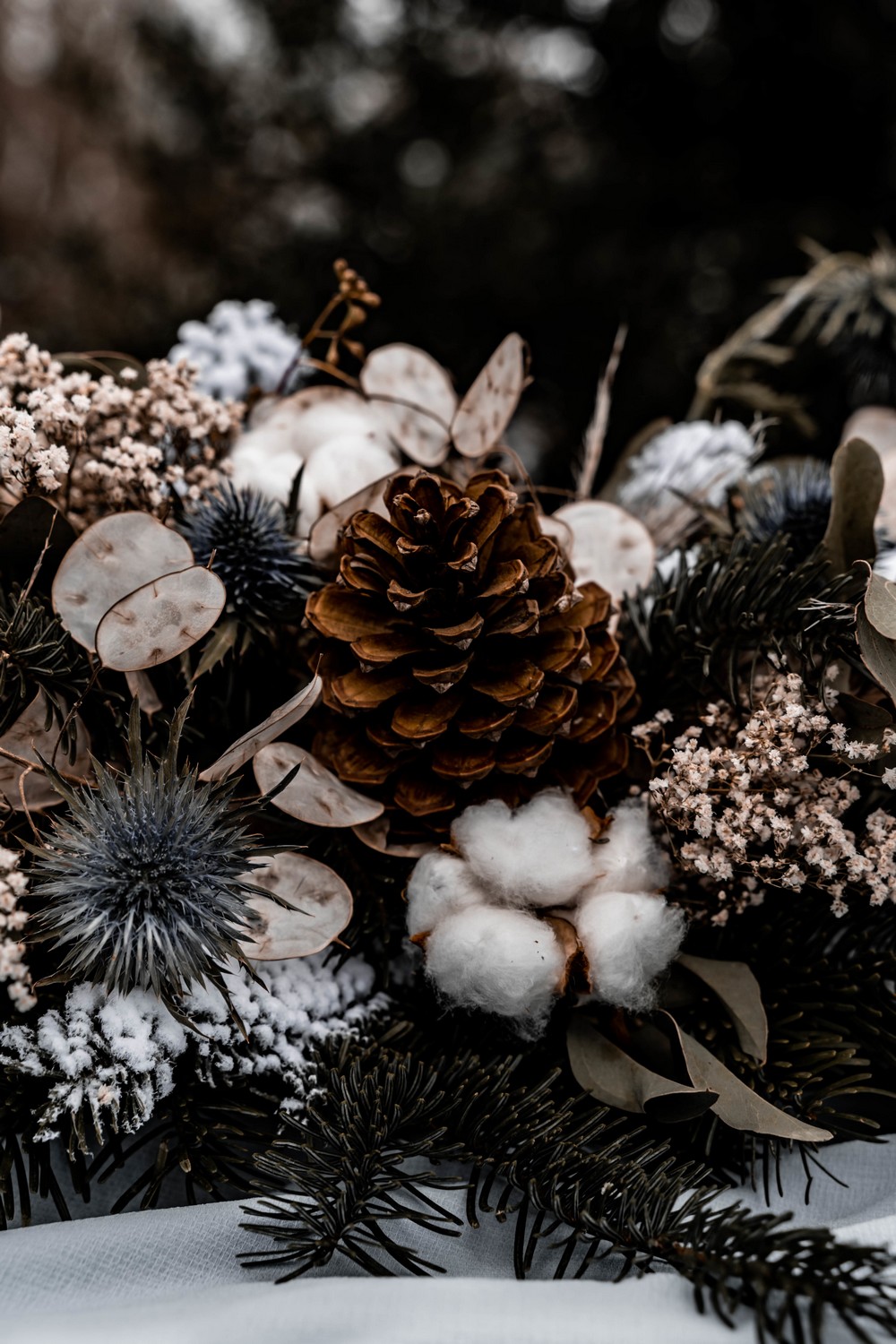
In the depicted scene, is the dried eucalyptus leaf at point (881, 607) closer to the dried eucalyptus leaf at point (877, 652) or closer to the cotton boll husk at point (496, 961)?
the dried eucalyptus leaf at point (877, 652)

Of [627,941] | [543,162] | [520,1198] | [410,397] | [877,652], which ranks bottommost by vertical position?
[520,1198]

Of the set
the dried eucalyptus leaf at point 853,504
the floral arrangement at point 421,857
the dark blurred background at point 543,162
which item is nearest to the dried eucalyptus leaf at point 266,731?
the floral arrangement at point 421,857

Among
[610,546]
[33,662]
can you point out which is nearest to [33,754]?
[33,662]

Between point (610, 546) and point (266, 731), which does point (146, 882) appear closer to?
point (266, 731)

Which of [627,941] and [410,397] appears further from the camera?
[410,397]

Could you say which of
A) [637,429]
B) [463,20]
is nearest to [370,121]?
[463,20]

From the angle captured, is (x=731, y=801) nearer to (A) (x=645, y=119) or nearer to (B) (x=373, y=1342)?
(B) (x=373, y=1342)

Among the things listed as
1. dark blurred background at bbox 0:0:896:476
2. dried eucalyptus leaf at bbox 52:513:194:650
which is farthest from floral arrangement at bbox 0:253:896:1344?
dark blurred background at bbox 0:0:896:476

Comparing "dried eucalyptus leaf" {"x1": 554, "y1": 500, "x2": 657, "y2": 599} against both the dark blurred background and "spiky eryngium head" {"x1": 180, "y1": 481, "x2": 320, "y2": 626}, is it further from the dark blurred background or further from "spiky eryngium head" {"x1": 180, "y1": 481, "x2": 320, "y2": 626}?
the dark blurred background
